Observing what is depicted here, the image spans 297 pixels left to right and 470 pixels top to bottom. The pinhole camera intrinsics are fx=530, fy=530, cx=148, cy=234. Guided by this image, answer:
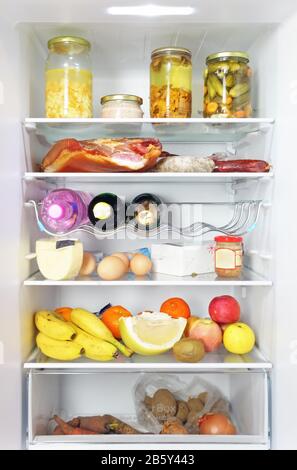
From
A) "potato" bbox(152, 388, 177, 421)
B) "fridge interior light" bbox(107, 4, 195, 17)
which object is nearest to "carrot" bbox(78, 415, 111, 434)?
"potato" bbox(152, 388, 177, 421)

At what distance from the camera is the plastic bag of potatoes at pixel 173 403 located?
155 centimetres

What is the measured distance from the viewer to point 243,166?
146 cm

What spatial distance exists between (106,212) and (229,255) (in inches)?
14.9

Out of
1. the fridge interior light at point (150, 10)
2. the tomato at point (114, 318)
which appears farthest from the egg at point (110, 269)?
the fridge interior light at point (150, 10)

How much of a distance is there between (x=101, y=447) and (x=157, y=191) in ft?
2.89

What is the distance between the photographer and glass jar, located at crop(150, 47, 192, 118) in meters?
1.51

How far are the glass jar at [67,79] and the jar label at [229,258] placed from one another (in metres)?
0.56

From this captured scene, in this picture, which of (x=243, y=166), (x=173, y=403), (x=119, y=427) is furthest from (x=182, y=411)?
(x=243, y=166)

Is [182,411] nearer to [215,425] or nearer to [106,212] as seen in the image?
[215,425]

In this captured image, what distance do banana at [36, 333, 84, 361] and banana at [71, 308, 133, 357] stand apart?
0.07 metres

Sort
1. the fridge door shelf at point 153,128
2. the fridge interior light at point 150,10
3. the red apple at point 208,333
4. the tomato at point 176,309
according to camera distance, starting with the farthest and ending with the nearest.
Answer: the tomato at point 176,309, the red apple at point 208,333, the fridge door shelf at point 153,128, the fridge interior light at point 150,10

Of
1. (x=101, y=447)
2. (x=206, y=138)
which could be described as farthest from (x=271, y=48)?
(x=101, y=447)

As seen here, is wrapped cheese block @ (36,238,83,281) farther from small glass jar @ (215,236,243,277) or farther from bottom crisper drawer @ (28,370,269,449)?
small glass jar @ (215,236,243,277)

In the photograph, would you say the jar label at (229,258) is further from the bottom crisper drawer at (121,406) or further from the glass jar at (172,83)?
the glass jar at (172,83)
